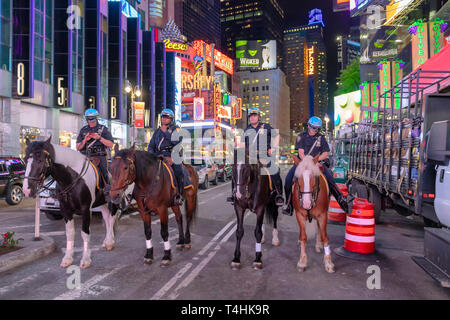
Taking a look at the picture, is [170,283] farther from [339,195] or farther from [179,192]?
[339,195]

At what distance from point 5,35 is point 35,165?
23.7m

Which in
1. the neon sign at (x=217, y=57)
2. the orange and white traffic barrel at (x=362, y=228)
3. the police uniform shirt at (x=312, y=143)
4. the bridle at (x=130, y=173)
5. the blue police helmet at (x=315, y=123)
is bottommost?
the orange and white traffic barrel at (x=362, y=228)

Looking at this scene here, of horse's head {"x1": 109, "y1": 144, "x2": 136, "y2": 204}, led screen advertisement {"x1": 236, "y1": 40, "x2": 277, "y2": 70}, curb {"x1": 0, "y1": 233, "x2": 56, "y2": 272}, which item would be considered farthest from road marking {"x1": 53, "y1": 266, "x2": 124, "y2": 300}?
led screen advertisement {"x1": 236, "y1": 40, "x2": 277, "y2": 70}

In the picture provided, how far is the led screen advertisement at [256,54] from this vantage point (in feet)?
353

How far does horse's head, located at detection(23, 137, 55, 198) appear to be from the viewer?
17.1 feet

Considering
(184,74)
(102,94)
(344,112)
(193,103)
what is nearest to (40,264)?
(102,94)

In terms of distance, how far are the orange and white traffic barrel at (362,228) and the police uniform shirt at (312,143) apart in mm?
1514

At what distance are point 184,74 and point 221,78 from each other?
685 inches

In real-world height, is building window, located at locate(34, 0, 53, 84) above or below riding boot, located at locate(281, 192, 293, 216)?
above

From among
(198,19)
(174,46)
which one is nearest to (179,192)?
(174,46)

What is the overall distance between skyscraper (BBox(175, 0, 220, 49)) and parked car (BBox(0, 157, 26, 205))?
6036 inches

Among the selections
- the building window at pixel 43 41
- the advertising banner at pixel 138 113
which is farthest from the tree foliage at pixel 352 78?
the building window at pixel 43 41

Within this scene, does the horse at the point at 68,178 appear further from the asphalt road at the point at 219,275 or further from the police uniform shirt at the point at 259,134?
the police uniform shirt at the point at 259,134

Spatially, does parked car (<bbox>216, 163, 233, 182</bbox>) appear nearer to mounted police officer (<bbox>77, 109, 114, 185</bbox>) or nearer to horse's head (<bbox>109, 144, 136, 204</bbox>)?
mounted police officer (<bbox>77, 109, 114, 185</bbox>)
